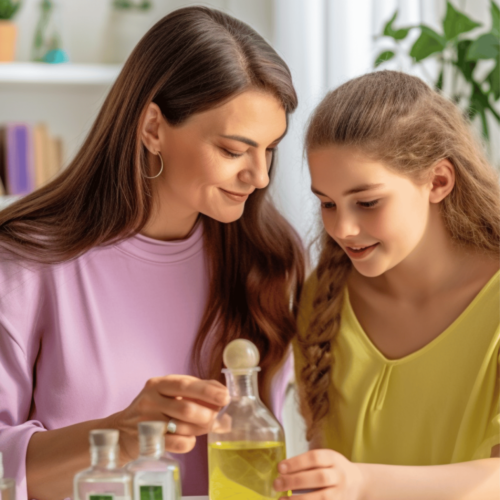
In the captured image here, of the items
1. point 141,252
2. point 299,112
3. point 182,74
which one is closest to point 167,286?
point 141,252

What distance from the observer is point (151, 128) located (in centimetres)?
147

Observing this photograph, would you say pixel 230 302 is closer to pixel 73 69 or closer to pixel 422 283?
pixel 422 283

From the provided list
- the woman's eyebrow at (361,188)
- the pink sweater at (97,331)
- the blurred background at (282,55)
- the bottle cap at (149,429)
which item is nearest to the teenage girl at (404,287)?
the woman's eyebrow at (361,188)

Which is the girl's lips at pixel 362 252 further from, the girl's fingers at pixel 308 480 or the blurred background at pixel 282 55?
the blurred background at pixel 282 55

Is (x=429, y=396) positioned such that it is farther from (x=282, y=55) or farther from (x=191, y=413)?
(x=282, y=55)

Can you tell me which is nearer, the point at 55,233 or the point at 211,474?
the point at 211,474

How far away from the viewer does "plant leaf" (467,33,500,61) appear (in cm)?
221

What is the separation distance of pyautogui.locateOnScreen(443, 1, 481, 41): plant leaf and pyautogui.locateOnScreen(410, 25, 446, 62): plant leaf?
4 centimetres

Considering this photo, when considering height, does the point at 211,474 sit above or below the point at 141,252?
below

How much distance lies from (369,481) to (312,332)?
50 centimetres

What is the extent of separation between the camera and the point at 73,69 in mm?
2932

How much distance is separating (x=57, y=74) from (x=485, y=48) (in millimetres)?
1624

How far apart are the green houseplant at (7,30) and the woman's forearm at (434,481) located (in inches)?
95.3

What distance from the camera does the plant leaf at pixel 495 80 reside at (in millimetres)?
2289
